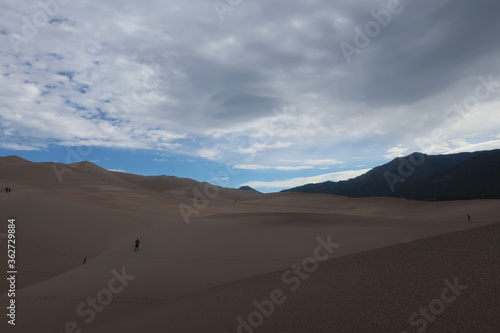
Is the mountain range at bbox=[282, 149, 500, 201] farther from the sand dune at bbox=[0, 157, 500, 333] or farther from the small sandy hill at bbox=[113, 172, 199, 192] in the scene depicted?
the sand dune at bbox=[0, 157, 500, 333]

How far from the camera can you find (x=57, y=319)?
9.34 metres

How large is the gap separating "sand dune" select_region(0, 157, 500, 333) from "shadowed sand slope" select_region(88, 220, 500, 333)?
32 mm

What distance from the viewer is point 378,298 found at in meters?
5.89

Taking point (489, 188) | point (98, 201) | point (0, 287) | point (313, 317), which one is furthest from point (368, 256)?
point (489, 188)

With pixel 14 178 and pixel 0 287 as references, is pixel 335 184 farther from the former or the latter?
pixel 0 287

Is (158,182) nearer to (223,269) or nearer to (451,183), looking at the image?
(451,183)

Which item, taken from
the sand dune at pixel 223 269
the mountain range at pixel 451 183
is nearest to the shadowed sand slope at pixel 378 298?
the sand dune at pixel 223 269

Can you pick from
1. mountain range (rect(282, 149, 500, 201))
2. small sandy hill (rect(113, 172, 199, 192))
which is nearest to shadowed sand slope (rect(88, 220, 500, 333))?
mountain range (rect(282, 149, 500, 201))

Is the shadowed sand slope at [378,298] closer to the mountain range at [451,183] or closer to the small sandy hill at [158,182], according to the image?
the mountain range at [451,183]

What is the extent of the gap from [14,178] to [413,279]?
6437 centimetres

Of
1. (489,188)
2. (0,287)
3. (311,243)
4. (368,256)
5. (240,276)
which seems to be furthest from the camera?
(489,188)

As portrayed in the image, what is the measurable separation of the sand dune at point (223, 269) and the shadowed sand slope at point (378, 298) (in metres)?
0.03

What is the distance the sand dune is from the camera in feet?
19.2

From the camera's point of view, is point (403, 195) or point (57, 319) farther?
point (403, 195)
